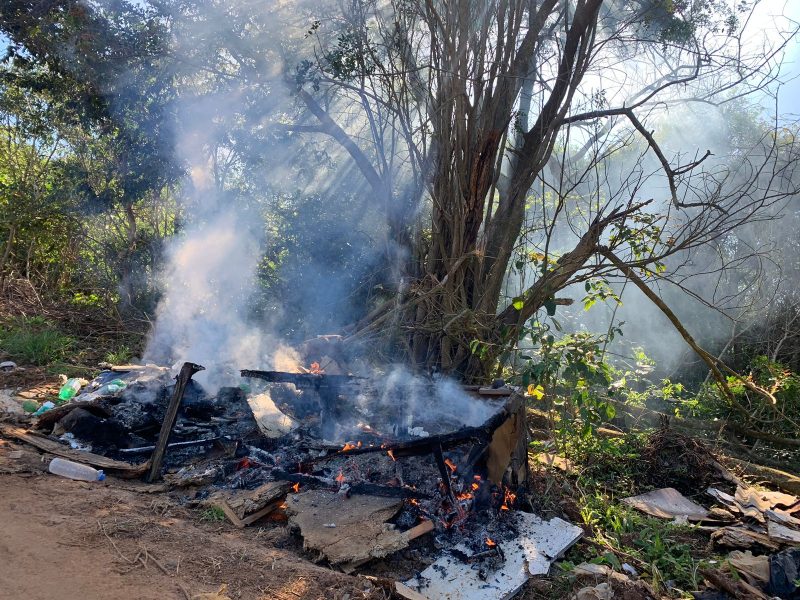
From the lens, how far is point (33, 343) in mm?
8227

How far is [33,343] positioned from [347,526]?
7037 millimetres

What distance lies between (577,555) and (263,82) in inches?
346

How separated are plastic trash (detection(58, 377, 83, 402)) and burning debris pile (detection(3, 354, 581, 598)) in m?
0.48

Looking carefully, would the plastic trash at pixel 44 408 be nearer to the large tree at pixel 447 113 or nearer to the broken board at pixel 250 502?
the broken board at pixel 250 502

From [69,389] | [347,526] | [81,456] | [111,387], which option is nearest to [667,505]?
[347,526]

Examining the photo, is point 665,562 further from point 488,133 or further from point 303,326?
point 303,326

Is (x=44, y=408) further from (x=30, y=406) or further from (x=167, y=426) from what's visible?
(x=167, y=426)

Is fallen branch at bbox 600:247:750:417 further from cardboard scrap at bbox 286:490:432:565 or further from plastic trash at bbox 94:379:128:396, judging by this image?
plastic trash at bbox 94:379:128:396

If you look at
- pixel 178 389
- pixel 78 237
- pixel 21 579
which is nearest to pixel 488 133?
pixel 178 389

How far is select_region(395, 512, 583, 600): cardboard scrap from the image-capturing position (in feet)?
11.2

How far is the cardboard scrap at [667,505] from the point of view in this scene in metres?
4.83

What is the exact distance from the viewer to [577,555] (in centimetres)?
404

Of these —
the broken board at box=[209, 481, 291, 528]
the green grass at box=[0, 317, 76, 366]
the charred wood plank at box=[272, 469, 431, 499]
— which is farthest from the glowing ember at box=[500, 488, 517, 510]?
the green grass at box=[0, 317, 76, 366]

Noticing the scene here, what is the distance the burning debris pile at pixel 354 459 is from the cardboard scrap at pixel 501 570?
1 cm
